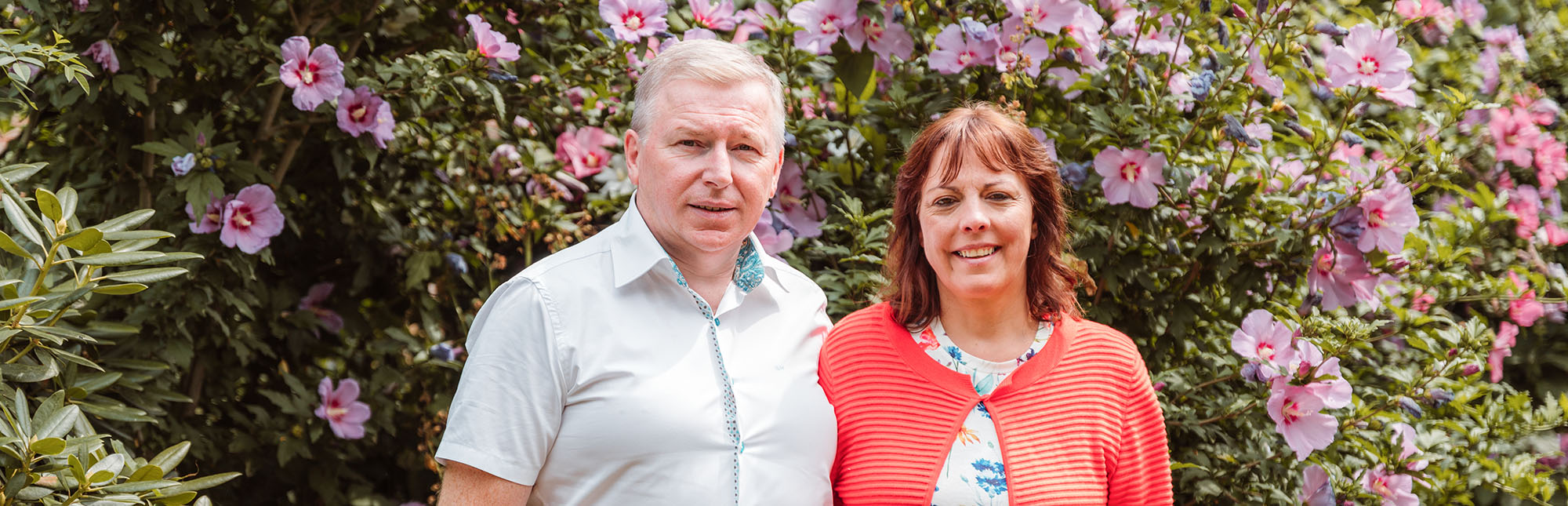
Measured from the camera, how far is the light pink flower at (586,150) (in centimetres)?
272

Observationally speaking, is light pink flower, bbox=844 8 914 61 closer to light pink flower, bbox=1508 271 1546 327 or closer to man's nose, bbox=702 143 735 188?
man's nose, bbox=702 143 735 188

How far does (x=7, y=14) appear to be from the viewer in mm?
2330

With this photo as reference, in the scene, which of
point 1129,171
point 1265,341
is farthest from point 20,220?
point 1265,341

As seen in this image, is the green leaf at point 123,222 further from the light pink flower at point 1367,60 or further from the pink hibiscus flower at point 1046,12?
the light pink flower at point 1367,60

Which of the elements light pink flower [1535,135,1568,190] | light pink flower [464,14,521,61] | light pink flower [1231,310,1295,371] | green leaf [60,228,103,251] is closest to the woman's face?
light pink flower [1231,310,1295,371]

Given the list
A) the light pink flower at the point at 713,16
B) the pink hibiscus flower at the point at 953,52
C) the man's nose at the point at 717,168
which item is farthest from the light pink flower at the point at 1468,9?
the man's nose at the point at 717,168

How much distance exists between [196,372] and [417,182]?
0.71 meters

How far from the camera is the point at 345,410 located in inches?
104

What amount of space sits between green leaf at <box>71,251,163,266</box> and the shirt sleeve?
0.52 m

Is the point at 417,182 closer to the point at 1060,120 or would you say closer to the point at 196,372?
the point at 196,372

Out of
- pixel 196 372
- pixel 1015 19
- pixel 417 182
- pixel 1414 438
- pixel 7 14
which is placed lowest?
pixel 196 372

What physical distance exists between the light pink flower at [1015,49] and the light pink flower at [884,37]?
214mm

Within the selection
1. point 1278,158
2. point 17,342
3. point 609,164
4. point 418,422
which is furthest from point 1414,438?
point 17,342

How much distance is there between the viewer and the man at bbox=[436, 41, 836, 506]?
1.62 m
